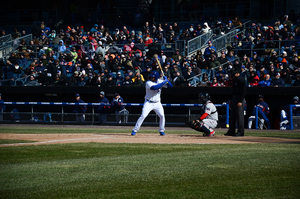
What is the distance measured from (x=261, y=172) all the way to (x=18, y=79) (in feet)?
60.6

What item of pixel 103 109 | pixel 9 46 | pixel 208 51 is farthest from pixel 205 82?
pixel 9 46

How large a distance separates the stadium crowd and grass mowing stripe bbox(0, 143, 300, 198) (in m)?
10.9

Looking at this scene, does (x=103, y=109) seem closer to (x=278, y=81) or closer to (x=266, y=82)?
(x=266, y=82)

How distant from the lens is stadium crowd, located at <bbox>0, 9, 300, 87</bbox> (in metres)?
20.0

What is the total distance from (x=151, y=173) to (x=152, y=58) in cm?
1641

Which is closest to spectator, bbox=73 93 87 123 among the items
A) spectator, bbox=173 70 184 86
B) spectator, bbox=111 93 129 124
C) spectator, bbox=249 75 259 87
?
spectator, bbox=111 93 129 124

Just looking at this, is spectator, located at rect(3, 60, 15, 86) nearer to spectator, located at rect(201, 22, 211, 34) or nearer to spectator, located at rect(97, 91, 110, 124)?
spectator, located at rect(97, 91, 110, 124)

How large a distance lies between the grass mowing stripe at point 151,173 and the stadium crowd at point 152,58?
1094 centimetres

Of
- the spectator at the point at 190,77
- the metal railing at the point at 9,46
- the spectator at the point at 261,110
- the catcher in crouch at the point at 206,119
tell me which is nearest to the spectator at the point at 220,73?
the spectator at the point at 190,77

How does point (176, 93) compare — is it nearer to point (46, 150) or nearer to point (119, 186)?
point (46, 150)

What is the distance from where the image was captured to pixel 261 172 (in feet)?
21.0

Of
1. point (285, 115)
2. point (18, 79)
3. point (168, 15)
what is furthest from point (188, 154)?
point (168, 15)

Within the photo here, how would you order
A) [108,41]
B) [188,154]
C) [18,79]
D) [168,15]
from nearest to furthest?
[188,154] < [18,79] < [108,41] < [168,15]

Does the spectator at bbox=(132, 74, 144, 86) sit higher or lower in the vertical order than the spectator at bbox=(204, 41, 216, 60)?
lower
